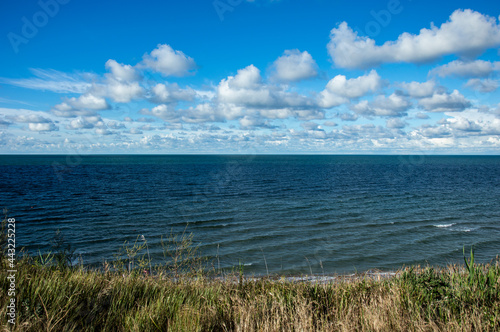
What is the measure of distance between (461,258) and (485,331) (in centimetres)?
1337

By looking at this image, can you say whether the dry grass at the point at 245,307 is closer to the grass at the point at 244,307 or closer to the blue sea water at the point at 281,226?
the grass at the point at 244,307

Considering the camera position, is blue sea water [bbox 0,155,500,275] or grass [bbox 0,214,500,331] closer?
grass [bbox 0,214,500,331]

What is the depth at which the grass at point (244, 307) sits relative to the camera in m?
4.69

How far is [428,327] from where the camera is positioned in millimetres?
4887

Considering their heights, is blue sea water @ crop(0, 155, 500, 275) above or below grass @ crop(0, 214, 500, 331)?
below

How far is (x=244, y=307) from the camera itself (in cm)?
526

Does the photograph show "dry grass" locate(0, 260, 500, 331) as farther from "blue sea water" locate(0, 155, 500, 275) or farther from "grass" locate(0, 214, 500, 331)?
"blue sea water" locate(0, 155, 500, 275)

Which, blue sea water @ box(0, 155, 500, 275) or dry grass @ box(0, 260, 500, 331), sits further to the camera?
→ blue sea water @ box(0, 155, 500, 275)

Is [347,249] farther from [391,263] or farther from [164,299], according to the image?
[164,299]

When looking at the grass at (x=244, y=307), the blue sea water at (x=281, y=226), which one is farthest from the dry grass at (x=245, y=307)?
the blue sea water at (x=281, y=226)

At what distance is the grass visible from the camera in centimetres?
469

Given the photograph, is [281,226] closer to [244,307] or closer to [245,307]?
[245,307]

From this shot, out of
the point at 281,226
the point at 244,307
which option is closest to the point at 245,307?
the point at 244,307

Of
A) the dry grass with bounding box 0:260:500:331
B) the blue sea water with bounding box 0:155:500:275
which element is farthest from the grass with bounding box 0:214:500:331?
the blue sea water with bounding box 0:155:500:275
